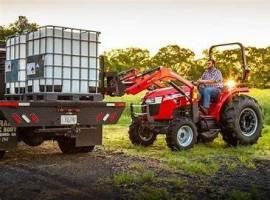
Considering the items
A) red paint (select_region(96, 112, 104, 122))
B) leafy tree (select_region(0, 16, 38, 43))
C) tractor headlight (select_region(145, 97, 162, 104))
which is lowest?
red paint (select_region(96, 112, 104, 122))

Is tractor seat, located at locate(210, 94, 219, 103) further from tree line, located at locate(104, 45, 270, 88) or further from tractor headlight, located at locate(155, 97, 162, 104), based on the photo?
tree line, located at locate(104, 45, 270, 88)

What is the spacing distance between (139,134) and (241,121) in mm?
2289

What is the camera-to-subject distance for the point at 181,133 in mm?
12203

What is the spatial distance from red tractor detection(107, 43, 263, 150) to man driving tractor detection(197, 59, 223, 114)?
0.40 feet

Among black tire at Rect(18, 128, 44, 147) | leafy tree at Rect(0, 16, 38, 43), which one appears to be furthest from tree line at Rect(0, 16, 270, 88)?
black tire at Rect(18, 128, 44, 147)

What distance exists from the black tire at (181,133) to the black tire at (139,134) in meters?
1.14

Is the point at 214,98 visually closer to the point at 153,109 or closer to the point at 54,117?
the point at 153,109

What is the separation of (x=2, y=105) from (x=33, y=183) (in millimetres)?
2151

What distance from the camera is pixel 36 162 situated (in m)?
10.5

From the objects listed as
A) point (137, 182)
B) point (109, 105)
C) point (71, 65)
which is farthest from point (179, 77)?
point (137, 182)

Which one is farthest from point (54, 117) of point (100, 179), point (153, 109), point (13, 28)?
point (13, 28)

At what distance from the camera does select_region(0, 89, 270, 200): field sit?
290 inches

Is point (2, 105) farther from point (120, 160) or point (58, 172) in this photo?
point (120, 160)

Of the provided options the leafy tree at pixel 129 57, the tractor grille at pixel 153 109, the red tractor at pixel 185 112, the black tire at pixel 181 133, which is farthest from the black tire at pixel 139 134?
the leafy tree at pixel 129 57
